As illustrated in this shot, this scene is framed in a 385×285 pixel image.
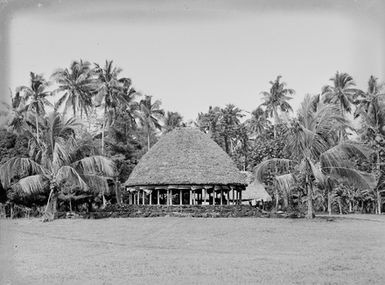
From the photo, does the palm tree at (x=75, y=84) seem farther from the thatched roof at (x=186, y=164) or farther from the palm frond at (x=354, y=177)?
the palm frond at (x=354, y=177)

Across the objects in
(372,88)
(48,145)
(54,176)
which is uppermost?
(372,88)

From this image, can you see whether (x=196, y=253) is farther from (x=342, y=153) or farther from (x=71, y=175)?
(x=71, y=175)

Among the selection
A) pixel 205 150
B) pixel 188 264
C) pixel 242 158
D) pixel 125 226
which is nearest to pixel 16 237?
pixel 125 226

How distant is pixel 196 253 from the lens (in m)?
13.6

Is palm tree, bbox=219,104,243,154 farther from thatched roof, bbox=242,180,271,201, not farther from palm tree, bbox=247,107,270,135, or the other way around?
thatched roof, bbox=242,180,271,201

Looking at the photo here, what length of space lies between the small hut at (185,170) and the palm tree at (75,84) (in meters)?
8.87

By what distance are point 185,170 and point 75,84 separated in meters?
12.4

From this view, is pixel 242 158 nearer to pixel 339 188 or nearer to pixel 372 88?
pixel 339 188

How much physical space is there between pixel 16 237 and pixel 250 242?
7.96 metres

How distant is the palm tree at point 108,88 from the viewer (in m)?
37.7

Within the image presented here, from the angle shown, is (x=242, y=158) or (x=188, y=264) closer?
(x=188, y=264)

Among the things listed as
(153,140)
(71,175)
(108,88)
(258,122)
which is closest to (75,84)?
(108,88)

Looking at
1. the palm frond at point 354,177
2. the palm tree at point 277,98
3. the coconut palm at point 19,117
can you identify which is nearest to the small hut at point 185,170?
the palm frond at point 354,177

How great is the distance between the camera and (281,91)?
157 ft
